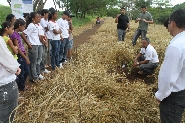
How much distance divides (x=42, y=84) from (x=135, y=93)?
169 cm

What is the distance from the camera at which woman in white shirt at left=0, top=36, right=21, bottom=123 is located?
6.87 ft

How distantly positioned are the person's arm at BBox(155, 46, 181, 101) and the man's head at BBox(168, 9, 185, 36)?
0.94ft

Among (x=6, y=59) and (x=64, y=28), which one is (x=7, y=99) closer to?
(x=6, y=59)

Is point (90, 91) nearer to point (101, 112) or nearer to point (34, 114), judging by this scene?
point (101, 112)

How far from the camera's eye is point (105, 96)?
3.59 metres

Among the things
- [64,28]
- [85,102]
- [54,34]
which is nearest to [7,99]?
[85,102]

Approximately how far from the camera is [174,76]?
2.05 meters

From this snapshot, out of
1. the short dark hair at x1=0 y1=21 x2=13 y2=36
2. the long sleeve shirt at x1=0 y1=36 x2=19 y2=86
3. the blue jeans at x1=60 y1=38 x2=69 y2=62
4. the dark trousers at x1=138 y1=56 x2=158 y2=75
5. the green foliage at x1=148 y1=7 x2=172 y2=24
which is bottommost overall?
the dark trousers at x1=138 y1=56 x2=158 y2=75

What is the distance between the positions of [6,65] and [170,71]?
1630mm

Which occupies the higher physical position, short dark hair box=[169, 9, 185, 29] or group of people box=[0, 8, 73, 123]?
short dark hair box=[169, 9, 185, 29]

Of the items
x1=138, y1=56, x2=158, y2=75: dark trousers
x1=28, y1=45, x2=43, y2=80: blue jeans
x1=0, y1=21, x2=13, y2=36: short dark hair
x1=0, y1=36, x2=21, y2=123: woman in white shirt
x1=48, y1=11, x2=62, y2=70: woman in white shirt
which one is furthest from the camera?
x1=138, y1=56, x2=158, y2=75: dark trousers

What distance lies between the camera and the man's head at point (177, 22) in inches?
83.7

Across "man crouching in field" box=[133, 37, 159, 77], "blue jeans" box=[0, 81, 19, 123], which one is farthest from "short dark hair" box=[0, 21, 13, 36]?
"man crouching in field" box=[133, 37, 159, 77]

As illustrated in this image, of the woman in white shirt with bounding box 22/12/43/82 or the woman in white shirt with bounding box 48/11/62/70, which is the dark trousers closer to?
the woman in white shirt with bounding box 48/11/62/70
